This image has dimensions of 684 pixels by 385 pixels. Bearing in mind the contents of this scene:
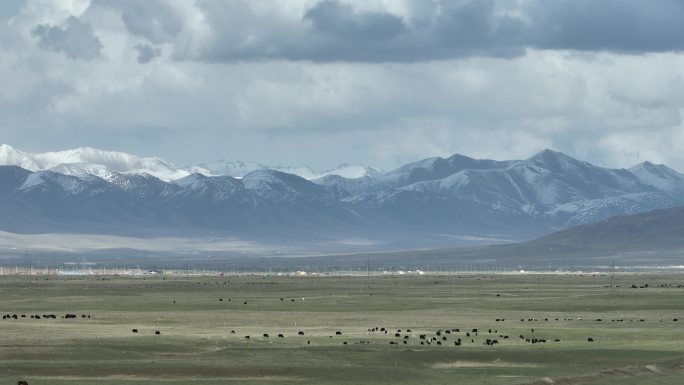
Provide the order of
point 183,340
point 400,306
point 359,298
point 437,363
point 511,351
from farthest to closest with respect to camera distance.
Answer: point 359,298 < point 400,306 < point 183,340 < point 511,351 < point 437,363

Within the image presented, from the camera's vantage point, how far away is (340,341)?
299 feet

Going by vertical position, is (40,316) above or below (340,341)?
above

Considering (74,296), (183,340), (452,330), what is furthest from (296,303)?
(183,340)

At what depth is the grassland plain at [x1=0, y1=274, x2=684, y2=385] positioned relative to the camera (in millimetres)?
72438

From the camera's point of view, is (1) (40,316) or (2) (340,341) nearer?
(2) (340,341)

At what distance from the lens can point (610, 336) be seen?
319 feet

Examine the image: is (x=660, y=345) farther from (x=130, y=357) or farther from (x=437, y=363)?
(x=130, y=357)

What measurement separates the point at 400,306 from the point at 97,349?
207 feet

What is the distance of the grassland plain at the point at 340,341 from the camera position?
7244cm

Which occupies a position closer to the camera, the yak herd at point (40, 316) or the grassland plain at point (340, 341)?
the grassland plain at point (340, 341)

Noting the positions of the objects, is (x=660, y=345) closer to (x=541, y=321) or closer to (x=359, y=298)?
(x=541, y=321)

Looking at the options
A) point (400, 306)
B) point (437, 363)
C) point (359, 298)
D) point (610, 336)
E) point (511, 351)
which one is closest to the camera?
point (437, 363)

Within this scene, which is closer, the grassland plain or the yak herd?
the grassland plain

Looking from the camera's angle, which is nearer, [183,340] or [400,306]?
[183,340]
